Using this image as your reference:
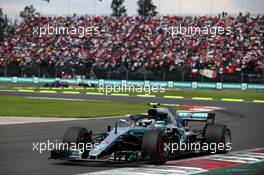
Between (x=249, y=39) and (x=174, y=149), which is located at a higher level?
(x=249, y=39)

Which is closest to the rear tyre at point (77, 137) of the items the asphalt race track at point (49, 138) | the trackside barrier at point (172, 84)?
the asphalt race track at point (49, 138)

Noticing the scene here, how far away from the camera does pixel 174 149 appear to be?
12039 millimetres

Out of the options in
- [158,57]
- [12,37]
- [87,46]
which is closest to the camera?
[158,57]

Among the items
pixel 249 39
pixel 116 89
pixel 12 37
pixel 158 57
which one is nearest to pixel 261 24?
pixel 249 39

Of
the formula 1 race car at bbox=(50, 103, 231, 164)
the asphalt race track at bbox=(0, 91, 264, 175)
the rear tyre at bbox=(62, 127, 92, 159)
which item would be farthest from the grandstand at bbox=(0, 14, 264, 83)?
the rear tyre at bbox=(62, 127, 92, 159)

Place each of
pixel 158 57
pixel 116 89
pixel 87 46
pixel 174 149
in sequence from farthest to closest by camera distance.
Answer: pixel 87 46, pixel 158 57, pixel 116 89, pixel 174 149

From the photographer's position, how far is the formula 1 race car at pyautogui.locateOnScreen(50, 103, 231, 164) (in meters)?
10.9

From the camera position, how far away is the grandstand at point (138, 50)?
5538cm

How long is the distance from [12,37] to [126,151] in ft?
204

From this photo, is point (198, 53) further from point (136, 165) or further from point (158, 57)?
point (136, 165)
